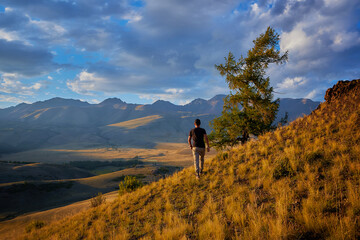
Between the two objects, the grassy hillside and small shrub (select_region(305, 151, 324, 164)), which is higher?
small shrub (select_region(305, 151, 324, 164))

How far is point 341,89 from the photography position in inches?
467

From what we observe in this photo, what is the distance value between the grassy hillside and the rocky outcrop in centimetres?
191

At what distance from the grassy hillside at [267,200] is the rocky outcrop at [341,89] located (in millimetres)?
1913

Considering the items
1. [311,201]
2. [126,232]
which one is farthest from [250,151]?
[126,232]

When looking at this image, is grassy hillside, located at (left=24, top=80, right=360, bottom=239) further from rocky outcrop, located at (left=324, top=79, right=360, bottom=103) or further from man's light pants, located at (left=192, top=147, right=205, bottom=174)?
rocky outcrop, located at (left=324, top=79, right=360, bottom=103)

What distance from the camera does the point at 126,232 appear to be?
5.19m

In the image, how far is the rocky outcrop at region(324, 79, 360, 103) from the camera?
11.4m

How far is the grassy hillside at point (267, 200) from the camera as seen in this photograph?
11.4ft

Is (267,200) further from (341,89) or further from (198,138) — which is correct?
(341,89)

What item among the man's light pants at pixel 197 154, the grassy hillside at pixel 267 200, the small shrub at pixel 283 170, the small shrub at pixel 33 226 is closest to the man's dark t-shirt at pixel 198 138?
the man's light pants at pixel 197 154

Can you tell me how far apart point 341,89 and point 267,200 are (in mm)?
12274

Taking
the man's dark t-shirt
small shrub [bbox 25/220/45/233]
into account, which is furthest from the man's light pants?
small shrub [bbox 25/220/45/233]

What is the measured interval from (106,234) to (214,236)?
13.0ft

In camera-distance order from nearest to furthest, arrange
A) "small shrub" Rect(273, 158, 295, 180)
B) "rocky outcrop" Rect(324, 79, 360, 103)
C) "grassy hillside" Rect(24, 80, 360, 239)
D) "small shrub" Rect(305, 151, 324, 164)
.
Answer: "grassy hillside" Rect(24, 80, 360, 239), "small shrub" Rect(273, 158, 295, 180), "small shrub" Rect(305, 151, 324, 164), "rocky outcrop" Rect(324, 79, 360, 103)
